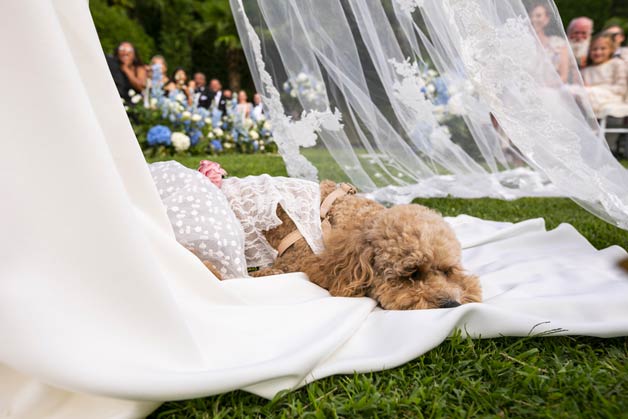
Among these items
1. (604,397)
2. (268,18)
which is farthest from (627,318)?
(268,18)

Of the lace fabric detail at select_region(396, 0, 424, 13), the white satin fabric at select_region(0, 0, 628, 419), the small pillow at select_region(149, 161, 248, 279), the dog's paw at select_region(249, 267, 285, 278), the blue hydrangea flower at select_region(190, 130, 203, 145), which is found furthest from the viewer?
the blue hydrangea flower at select_region(190, 130, 203, 145)

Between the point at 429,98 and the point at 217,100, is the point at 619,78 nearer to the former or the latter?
the point at 429,98

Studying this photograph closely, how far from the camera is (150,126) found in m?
8.41

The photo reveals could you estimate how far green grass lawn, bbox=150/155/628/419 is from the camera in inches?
60.4

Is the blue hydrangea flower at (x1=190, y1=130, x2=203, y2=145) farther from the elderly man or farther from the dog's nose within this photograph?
the dog's nose

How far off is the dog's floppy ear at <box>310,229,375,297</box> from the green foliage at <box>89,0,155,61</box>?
1302cm

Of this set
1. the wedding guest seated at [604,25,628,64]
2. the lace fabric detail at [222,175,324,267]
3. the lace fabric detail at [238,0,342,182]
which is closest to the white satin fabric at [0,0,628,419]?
the lace fabric detail at [222,175,324,267]

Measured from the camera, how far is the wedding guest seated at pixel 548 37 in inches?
102

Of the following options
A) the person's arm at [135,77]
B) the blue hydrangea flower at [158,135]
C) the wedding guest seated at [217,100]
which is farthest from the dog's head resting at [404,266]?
the person's arm at [135,77]

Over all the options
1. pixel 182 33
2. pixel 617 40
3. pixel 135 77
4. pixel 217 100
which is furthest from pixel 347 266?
pixel 182 33

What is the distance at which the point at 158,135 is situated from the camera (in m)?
7.97

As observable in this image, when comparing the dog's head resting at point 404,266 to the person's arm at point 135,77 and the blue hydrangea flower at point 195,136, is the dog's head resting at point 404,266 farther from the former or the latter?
the person's arm at point 135,77

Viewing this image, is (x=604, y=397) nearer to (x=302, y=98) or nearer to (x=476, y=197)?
(x=302, y=98)

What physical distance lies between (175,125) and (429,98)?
5.61 meters
